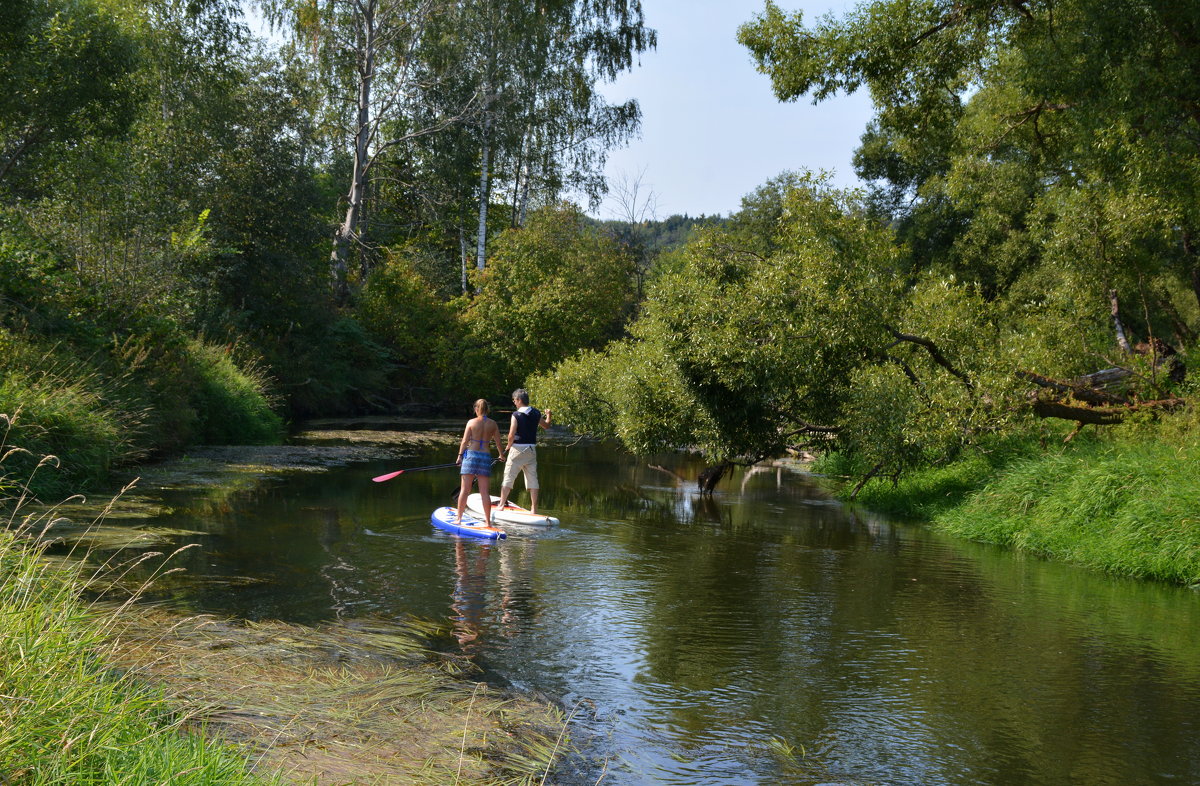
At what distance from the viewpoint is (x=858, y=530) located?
14.9m

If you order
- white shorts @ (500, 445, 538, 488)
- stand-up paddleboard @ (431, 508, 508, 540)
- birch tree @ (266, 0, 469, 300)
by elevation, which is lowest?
stand-up paddleboard @ (431, 508, 508, 540)

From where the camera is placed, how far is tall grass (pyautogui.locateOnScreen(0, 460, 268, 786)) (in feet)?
11.9

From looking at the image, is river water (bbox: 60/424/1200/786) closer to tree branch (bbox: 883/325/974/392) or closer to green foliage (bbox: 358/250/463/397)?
tree branch (bbox: 883/325/974/392)

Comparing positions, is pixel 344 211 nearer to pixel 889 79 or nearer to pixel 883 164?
pixel 883 164

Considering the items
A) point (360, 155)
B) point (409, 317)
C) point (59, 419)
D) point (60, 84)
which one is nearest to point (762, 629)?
point (59, 419)

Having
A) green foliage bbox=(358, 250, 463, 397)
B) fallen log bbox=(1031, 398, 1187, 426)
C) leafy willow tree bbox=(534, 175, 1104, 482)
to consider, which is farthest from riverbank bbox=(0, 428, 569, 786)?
green foliage bbox=(358, 250, 463, 397)

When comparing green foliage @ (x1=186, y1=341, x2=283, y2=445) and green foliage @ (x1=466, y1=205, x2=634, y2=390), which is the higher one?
green foliage @ (x1=466, y1=205, x2=634, y2=390)

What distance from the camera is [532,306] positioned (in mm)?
38125

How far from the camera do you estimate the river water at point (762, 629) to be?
231 inches

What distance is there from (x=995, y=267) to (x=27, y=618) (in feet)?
101

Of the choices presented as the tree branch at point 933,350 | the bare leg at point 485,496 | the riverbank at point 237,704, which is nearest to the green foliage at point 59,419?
the bare leg at point 485,496

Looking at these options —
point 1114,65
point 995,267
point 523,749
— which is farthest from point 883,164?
point 523,749

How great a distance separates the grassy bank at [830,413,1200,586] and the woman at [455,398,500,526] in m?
7.27

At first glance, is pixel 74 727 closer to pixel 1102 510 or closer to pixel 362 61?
pixel 1102 510
